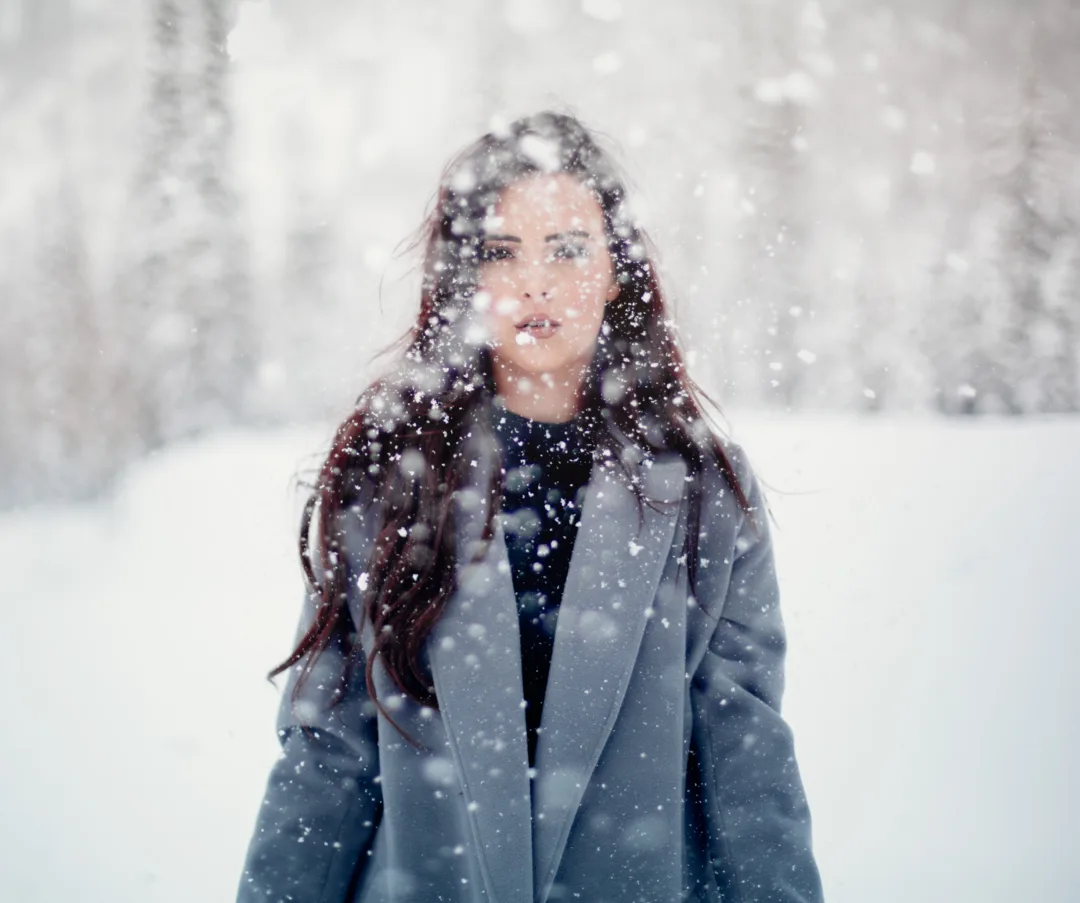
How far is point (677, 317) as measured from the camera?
1.81 meters

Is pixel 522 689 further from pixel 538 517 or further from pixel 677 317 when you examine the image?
pixel 677 317

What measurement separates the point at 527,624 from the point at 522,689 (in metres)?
0.15

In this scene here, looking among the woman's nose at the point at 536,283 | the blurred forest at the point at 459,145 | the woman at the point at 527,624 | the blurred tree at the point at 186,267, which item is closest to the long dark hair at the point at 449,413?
the woman at the point at 527,624

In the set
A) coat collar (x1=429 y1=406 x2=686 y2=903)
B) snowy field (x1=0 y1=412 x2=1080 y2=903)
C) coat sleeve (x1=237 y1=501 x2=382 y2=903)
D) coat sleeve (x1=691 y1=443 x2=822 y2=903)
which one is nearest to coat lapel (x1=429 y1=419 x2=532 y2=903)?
coat collar (x1=429 y1=406 x2=686 y2=903)

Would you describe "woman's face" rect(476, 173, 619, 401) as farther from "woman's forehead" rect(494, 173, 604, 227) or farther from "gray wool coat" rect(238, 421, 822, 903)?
"gray wool coat" rect(238, 421, 822, 903)

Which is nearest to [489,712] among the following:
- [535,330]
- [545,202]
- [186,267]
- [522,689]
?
[522,689]

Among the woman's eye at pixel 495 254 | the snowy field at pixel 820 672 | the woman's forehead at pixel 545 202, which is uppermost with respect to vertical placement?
the woman's forehead at pixel 545 202

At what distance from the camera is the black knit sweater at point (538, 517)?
1.37 m

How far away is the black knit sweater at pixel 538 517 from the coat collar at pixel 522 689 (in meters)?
0.09

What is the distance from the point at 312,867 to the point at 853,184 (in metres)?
7.80

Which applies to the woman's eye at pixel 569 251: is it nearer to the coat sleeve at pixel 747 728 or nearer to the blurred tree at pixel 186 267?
the coat sleeve at pixel 747 728

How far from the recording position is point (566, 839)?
1.25 meters

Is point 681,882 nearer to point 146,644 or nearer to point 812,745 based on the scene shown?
point 812,745

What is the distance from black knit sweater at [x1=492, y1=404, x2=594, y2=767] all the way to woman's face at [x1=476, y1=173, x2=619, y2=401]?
0.18 m
